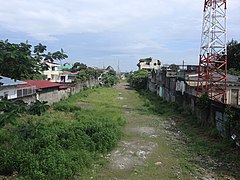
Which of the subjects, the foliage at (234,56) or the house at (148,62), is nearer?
the foliage at (234,56)

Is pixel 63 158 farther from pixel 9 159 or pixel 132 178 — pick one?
pixel 132 178

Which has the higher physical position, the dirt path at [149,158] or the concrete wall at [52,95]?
the concrete wall at [52,95]

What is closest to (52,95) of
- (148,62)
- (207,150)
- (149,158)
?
(149,158)

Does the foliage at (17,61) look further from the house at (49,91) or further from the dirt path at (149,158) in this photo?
the house at (49,91)

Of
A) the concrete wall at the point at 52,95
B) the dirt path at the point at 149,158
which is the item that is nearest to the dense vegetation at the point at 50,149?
the dirt path at the point at 149,158

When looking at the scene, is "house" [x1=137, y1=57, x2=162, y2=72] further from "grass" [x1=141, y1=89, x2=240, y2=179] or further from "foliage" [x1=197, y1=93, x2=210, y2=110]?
"foliage" [x1=197, y1=93, x2=210, y2=110]

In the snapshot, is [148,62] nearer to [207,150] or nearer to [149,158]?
[207,150]

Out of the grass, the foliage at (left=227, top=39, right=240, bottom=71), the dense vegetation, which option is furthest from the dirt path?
the foliage at (left=227, top=39, right=240, bottom=71)

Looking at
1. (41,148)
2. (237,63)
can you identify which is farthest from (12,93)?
(237,63)

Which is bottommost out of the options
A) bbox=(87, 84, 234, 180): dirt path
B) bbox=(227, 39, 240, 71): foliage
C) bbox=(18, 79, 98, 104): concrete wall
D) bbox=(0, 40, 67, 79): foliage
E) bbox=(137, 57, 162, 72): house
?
bbox=(87, 84, 234, 180): dirt path

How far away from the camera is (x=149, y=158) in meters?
10.2

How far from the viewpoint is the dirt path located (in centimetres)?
849

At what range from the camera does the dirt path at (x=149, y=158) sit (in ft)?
27.9

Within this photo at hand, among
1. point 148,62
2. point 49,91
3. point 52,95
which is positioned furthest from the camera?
point 148,62
